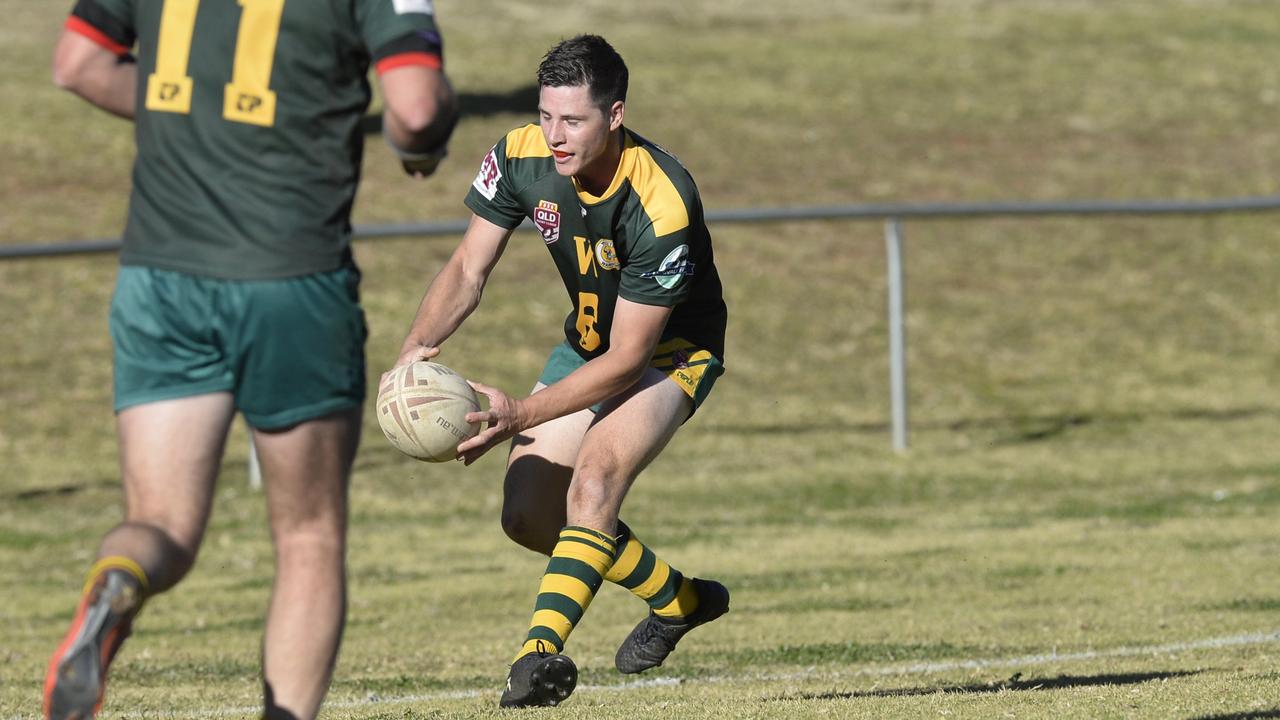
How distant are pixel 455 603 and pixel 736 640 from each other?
2.04 metres

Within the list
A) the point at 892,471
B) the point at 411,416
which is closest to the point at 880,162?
the point at 892,471

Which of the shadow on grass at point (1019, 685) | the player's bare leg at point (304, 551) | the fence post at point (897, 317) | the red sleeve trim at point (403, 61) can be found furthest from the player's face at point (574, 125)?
the fence post at point (897, 317)

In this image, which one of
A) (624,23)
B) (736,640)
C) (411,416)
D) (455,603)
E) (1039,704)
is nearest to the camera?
(411,416)

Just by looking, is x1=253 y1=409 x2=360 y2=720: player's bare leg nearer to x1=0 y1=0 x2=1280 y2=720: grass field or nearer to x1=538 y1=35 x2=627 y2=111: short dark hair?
x1=538 y1=35 x2=627 y2=111: short dark hair

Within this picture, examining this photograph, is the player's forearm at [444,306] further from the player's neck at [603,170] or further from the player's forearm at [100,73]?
the player's forearm at [100,73]

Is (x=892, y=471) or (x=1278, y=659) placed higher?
(x=1278, y=659)

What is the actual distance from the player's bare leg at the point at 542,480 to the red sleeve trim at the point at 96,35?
2.47 meters

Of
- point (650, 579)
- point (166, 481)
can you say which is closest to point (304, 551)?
point (166, 481)

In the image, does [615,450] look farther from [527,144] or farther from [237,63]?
[237,63]

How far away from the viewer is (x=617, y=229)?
20.9 feet

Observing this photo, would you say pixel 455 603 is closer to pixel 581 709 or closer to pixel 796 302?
pixel 581 709

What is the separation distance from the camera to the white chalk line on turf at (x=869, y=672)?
6.87 m

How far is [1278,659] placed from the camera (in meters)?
7.23

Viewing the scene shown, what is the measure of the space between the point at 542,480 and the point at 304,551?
7.70 feet
